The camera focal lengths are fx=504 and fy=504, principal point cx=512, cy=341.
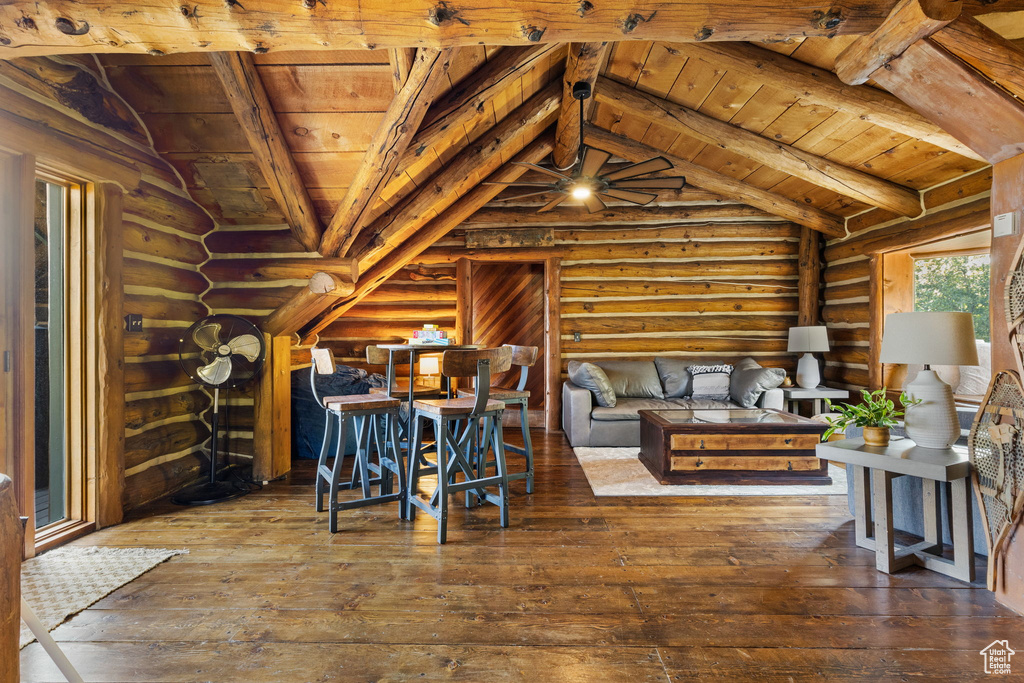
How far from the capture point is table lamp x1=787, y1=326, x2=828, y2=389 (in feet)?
17.6

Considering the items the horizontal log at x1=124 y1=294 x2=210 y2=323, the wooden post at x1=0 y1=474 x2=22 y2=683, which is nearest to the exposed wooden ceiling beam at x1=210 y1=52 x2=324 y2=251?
the horizontal log at x1=124 y1=294 x2=210 y2=323

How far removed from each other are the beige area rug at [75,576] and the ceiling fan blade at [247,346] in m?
1.52

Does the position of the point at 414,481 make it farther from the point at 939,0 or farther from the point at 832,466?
the point at 832,466

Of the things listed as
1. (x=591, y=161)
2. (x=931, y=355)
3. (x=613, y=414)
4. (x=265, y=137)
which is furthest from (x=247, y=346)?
(x=931, y=355)

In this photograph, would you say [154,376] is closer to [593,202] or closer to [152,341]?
[152,341]

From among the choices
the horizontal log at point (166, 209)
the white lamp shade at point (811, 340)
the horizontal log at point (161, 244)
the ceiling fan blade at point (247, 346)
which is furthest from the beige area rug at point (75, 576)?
the white lamp shade at point (811, 340)

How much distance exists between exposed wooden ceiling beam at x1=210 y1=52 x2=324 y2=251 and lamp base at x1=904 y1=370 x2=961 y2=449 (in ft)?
12.0

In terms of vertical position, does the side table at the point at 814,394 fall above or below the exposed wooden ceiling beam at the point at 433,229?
below

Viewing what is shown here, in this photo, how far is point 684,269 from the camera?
6.19m

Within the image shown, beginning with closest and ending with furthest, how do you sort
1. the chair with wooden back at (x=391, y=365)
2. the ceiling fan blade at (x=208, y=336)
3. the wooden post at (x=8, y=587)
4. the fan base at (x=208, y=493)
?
the wooden post at (x=8, y=587), the chair with wooden back at (x=391, y=365), the fan base at (x=208, y=493), the ceiling fan blade at (x=208, y=336)

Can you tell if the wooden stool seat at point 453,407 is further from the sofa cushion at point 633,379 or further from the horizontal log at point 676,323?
the horizontal log at point 676,323

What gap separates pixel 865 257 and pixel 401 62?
5024 mm

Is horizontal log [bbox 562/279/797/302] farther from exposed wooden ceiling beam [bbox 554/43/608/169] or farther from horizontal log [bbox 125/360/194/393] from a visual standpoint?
horizontal log [bbox 125/360/194/393]

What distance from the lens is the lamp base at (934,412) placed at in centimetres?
248
